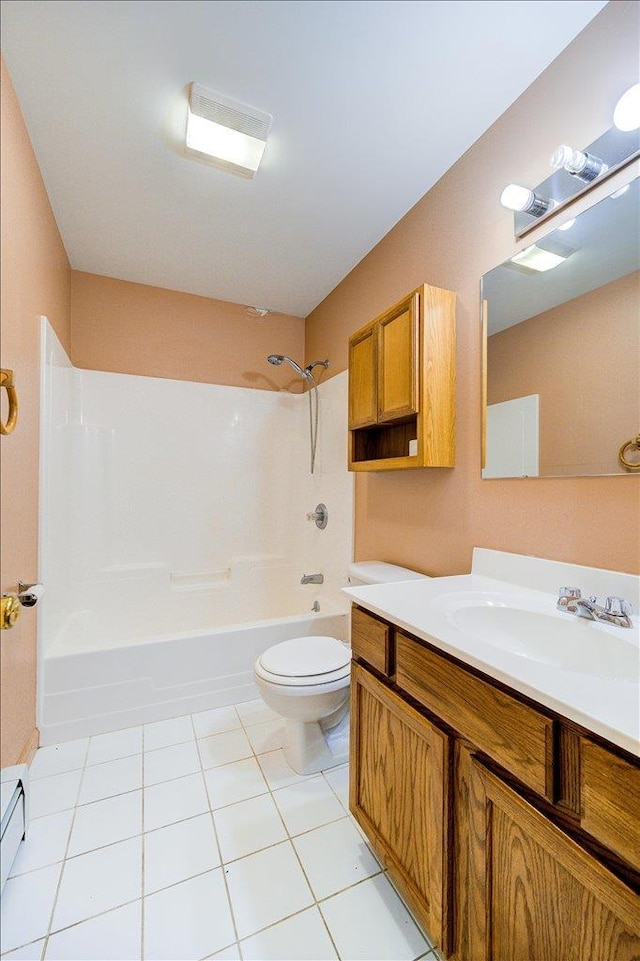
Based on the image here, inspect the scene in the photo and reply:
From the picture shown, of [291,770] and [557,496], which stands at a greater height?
[557,496]

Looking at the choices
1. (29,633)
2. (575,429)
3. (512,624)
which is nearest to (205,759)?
(29,633)

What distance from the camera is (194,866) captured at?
1.18 metres

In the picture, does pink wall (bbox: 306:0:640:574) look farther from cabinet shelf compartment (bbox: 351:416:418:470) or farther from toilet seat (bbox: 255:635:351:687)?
toilet seat (bbox: 255:635:351:687)

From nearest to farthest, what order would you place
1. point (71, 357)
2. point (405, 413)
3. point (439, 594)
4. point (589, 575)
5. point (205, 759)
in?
point (589, 575)
point (439, 594)
point (405, 413)
point (205, 759)
point (71, 357)

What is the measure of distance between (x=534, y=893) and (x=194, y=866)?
38.8 inches

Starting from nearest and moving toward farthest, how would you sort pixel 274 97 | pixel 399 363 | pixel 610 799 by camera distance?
pixel 610 799
pixel 274 97
pixel 399 363

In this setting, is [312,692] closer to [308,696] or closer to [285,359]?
[308,696]

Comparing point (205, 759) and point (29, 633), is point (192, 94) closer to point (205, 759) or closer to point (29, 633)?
point (29, 633)

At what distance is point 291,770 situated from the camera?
1574mm

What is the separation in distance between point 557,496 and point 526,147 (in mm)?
1102

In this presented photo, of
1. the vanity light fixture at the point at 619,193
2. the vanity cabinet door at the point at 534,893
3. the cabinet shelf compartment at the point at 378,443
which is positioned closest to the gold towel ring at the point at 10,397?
the cabinet shelf compartment at the point at 378,443

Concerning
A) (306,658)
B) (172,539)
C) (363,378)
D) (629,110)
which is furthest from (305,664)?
(629,110)

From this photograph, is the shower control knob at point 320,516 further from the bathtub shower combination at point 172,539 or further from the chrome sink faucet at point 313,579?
the chrome sink faucet at point 313,579

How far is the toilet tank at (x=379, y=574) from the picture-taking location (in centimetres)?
162
